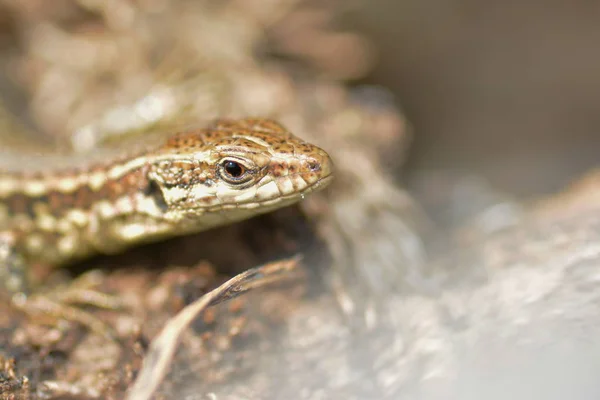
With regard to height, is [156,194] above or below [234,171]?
above

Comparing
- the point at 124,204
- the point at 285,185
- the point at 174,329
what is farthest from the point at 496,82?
the point at 174,329

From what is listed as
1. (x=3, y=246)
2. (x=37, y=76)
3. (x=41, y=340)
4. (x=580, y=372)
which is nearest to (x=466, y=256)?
(x=580, y=372)

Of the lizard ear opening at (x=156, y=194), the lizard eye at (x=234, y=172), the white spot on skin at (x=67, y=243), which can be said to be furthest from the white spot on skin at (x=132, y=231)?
the lizard eye at (x=234, y=172)

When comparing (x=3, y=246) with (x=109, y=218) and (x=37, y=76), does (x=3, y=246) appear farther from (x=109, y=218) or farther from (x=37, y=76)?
(x=37, y=76)

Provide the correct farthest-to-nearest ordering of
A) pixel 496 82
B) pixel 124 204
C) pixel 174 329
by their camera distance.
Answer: pixel 496 82, pixel 124 204, pixel 174 329

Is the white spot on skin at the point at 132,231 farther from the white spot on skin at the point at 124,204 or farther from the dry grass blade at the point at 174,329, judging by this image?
the dry grass blade at the point at 174,329

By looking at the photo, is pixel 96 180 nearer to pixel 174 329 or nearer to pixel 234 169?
pixel 234 169

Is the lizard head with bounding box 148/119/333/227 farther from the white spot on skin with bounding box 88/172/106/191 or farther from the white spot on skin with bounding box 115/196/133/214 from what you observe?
the white spot on skin with bounding box 88/172/106/191
